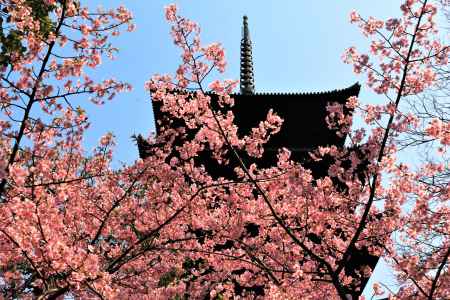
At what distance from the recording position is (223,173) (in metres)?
15.1

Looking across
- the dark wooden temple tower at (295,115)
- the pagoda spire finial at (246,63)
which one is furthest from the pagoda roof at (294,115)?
the pagoda spire finial at (246,63)

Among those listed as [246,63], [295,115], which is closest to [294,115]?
[295,115]

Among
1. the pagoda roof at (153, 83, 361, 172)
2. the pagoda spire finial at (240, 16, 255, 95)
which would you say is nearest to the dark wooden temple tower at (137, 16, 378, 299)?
the pagoda roof at (153, 83, 361, 172)

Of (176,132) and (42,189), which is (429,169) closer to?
(176,132)

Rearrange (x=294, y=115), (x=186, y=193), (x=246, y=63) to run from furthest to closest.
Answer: (x=246, y=63) < (x=294, y=115) < (x=186, y=193)

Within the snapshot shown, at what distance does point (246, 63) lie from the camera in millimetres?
24859

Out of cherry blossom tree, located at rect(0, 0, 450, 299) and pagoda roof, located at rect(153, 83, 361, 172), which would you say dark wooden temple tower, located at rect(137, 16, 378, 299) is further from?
cherry blossom tree, located at rect(0, 0, 450, 299)

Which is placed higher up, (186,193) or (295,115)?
(295,115)

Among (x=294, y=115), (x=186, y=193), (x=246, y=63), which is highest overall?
(x=246, y=63)

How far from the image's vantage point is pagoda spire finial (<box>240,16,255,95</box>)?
23.6 metres

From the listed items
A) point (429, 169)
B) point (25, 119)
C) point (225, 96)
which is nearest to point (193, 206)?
point (225, 96)

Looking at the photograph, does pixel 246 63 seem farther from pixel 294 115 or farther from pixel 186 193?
pixel 186 193

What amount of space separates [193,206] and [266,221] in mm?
1448

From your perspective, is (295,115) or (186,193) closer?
(186,193)
